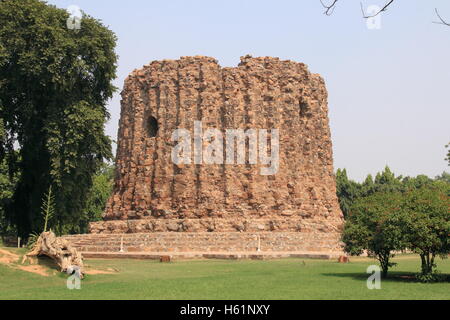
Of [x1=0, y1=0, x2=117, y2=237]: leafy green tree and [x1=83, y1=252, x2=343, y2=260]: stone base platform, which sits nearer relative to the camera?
[x1=83, y1=252, x2=343, y2=260]: stone base platform

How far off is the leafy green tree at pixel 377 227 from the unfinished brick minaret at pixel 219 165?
10248 mm

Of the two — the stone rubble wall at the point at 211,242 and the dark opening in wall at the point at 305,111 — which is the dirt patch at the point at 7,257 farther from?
the dark opening in wall at the point at 305,111

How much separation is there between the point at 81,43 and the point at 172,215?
27.2 feet

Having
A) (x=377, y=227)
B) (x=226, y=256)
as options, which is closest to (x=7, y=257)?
(x=226, y=256)

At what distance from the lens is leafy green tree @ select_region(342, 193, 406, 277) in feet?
44.9

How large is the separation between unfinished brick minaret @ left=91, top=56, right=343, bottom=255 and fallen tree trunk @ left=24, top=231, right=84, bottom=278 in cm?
1077

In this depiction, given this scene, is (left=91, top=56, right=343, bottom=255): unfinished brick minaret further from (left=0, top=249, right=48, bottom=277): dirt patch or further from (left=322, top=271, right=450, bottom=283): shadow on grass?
(left=0, top=249, right=48, bottom=277): dirt patch

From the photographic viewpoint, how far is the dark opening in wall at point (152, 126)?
29969mm

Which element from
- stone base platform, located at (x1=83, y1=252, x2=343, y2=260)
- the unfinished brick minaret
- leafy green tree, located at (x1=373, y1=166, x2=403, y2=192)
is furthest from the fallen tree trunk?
leafy green tree, located at (x1=373, y1=166, x2=403, y2=192)

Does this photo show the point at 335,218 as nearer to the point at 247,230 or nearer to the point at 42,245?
the point at 247,230

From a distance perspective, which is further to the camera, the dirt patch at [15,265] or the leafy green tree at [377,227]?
the dirt patch at [15,265]

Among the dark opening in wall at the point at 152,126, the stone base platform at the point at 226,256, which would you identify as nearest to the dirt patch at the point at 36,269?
the stone base platform at the point at 226,256

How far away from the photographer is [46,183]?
2516 cm
